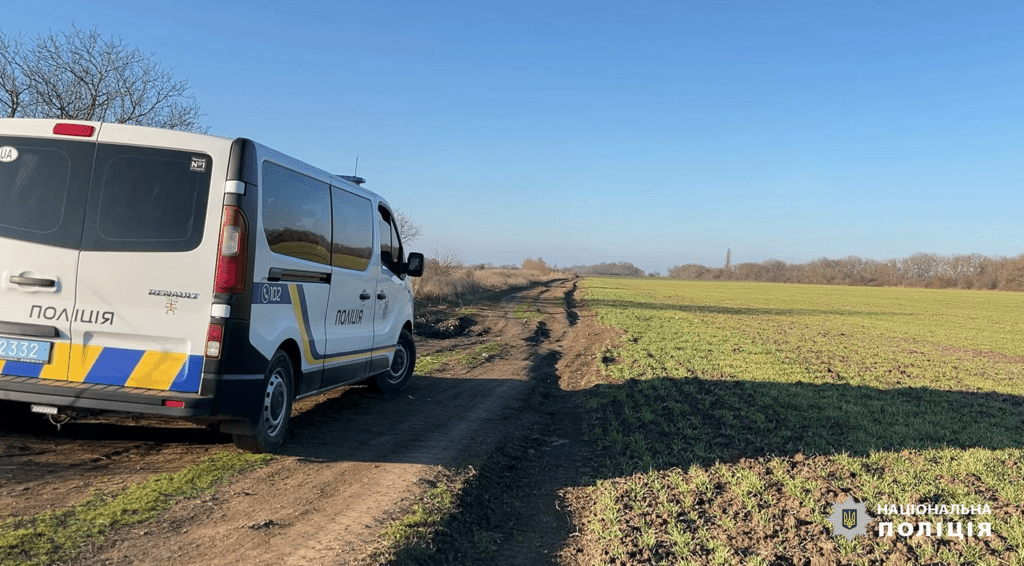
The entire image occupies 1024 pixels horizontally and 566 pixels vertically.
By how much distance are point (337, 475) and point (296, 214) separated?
7.15 feet

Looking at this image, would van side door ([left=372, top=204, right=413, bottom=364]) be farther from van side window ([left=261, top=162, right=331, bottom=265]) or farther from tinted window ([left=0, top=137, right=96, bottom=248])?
tinted window ([left=0, top=137, right=96, bottom=248])

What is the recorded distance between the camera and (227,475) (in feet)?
16.3

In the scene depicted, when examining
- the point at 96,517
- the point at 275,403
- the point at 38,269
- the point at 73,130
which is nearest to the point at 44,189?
the point at 73,130

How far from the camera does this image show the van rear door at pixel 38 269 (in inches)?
188

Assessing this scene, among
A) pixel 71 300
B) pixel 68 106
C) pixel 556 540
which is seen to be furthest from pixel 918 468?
pixel 68 106

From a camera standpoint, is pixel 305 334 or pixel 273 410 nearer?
pixel 273 410

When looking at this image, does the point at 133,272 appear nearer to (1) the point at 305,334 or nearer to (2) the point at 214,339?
→ (2) the point at 214,339

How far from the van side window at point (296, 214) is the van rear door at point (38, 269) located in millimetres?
1265

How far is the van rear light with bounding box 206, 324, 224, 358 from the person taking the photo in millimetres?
4719

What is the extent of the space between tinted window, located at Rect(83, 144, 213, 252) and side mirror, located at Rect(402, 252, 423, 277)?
3.78 meters

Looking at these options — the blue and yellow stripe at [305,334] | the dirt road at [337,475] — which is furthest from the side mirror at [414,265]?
the blue and yellow stripe at [305,334]

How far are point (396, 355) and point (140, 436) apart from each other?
3568 millimetres

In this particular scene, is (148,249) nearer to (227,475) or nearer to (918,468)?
(227,475)

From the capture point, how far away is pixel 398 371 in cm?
898
